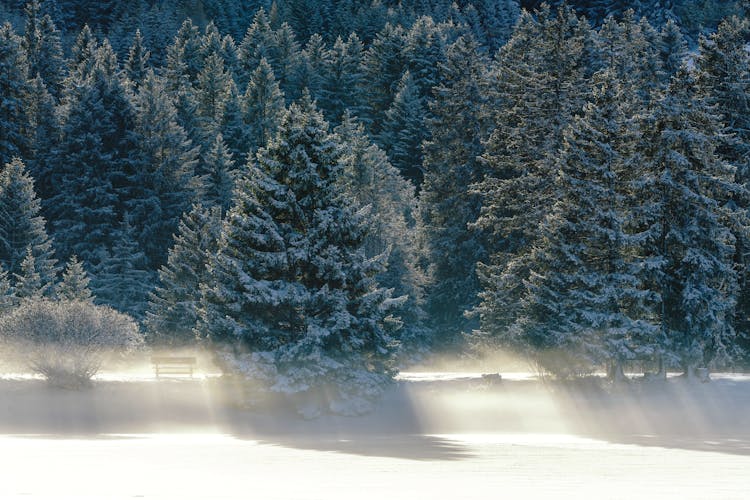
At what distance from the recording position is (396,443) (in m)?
22.1

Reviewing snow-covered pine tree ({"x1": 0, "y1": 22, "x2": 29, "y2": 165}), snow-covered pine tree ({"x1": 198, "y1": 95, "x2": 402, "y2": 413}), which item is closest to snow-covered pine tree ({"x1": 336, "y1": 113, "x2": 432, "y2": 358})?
snow-covered pine tree ({"x1": 198, "y1": 95, "x2": 402, "y2": 413})

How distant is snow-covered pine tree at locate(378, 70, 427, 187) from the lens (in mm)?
85375

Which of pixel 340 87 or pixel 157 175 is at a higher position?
pixel 340 87

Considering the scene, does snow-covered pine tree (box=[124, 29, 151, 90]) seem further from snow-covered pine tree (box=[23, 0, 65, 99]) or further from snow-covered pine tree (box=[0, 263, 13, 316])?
snow-covered pine tree (box=[0, 263, 13, 316])

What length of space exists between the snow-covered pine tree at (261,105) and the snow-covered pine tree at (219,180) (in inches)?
416

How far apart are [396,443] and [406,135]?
6608cm

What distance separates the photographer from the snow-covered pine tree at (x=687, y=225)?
33031 millimetres

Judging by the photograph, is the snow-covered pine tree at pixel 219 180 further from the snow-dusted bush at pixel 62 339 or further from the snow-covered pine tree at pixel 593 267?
the snow-dusted bush at pixel 62 339

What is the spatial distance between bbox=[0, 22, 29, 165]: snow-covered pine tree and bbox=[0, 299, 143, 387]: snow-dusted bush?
135 ft

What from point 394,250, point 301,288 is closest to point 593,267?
point 301,288

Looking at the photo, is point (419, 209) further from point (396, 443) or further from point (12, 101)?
point (396, 443)

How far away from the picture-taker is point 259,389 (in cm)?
2794

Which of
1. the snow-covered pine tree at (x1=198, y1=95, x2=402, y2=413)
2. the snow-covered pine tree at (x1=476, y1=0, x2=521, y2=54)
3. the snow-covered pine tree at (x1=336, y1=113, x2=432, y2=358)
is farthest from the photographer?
the snow-covered pine tree at (x1=476, y1=0, x2=521, y2=54)

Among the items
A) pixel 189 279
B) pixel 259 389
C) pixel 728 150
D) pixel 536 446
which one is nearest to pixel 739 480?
pixel 536 446
